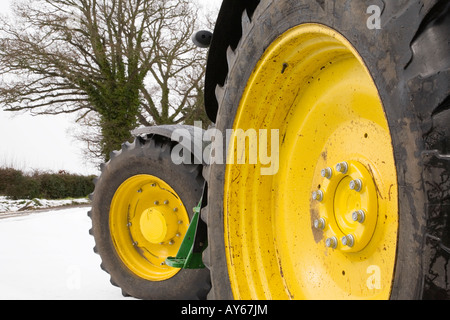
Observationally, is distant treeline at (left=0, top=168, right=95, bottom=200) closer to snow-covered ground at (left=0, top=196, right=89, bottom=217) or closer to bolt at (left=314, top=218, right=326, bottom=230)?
snow-covered ground at (left=0, top=196, right=89, bottom=217)

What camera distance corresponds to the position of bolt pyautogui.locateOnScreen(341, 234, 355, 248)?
1.24m

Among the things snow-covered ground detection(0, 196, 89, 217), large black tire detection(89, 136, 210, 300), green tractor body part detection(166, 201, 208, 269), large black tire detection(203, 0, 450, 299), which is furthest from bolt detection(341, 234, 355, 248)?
snow-covered ground detection(0, 196, 89, 217)

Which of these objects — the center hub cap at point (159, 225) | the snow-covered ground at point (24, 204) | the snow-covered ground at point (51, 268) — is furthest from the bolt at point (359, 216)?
the snow-covered ground at point (24, 204)

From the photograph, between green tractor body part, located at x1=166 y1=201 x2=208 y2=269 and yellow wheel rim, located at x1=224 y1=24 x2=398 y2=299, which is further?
green tractor body part, located at x1=166 y1=201 x2=208 y2=269

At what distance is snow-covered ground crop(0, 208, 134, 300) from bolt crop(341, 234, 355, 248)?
6.80ft

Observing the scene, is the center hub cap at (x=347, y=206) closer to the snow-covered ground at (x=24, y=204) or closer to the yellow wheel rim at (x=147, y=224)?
the yellow wheel rim at (x=147, y=224)

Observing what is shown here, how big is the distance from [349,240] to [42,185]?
736 inches

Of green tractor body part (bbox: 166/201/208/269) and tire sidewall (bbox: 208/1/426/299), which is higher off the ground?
tire sidewall (bbox: 208/1/426/299)

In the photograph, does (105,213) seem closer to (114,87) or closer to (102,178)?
(102,178)

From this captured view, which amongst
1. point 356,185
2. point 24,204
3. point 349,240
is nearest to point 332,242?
point 349,240

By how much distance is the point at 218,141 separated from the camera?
1.59 m
